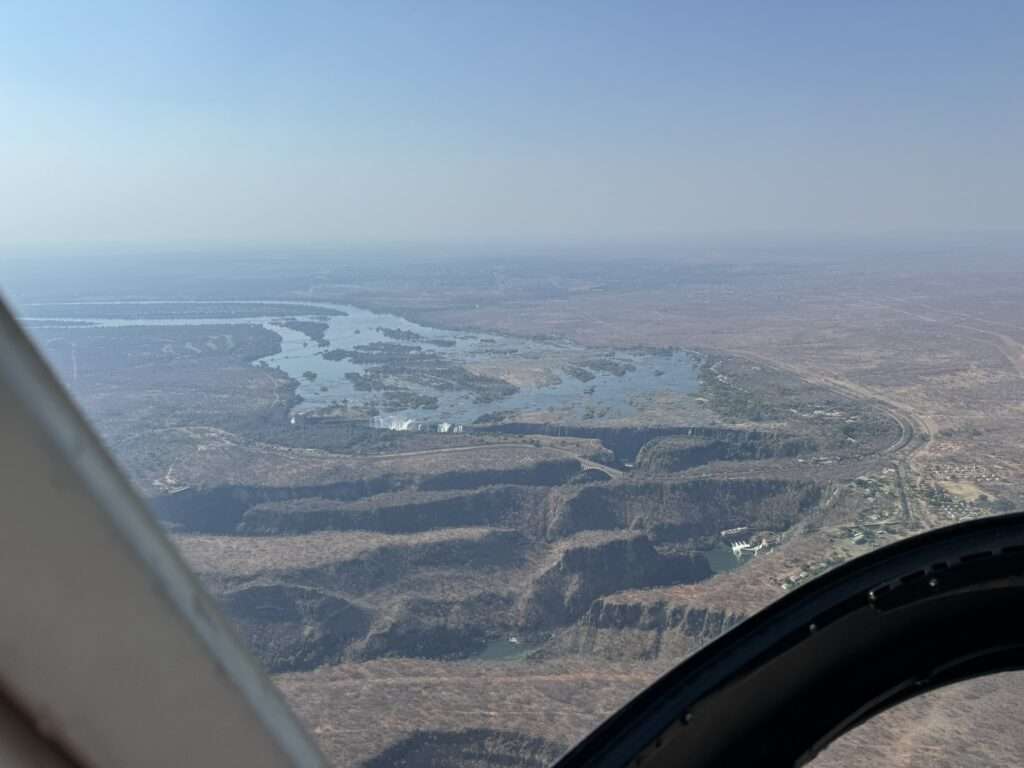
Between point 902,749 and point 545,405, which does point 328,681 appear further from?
point 545,405

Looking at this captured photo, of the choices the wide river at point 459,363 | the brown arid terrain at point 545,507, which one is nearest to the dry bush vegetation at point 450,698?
the brown arid terrain at point 545,507

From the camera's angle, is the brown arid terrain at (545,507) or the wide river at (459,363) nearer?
the brown arid terrain at (545,507)

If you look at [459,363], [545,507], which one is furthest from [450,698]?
[459,363]

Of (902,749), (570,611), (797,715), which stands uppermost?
(797,715)

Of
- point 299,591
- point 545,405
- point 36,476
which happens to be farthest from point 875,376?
point 36,476

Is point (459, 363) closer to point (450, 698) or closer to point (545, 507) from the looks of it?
point (545, 507)

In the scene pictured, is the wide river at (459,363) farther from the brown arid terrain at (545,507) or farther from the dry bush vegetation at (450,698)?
the dry bush vegetation at (450,698)

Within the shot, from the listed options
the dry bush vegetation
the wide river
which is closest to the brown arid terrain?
the dry bush vegetation

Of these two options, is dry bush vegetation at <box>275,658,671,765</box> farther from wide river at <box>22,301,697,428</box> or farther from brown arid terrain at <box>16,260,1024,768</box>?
wide river at <box>22,301,697,428</box>
